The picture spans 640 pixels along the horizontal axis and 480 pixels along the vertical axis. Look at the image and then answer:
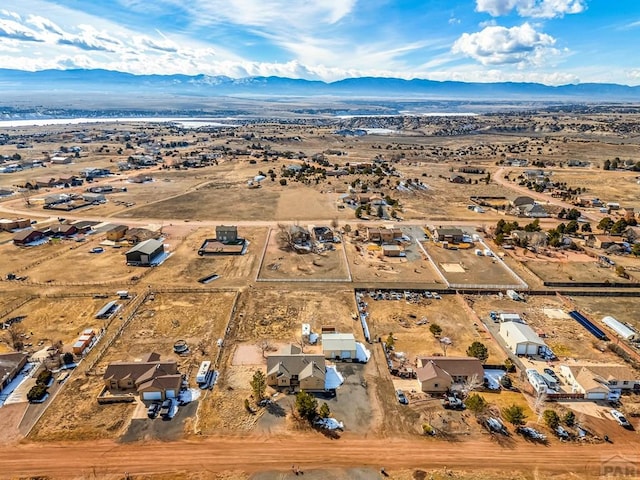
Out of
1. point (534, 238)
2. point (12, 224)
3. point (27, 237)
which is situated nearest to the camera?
point (27, 237)

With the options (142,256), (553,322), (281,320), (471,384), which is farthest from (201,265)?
(553,322)

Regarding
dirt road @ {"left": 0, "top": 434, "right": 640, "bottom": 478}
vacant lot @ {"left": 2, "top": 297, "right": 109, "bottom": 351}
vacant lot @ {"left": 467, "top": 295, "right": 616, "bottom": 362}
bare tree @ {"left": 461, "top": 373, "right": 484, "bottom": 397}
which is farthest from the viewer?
vacant lot @ {"left": 2, "top": 297, "right": 109, "bottom": 351}

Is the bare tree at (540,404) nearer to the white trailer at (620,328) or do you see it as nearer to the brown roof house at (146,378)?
the white trailer at (620,328)

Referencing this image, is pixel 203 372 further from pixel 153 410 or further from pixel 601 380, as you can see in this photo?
pixel 601 380

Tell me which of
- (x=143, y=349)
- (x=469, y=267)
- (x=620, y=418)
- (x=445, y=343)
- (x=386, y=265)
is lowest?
(x=620, y=418)

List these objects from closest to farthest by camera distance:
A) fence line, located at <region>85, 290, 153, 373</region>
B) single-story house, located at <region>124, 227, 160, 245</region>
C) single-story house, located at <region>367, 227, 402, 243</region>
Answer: fence line, located at <region>85, 290, 153, 373</region>, single-story house, located at <region>124, 227, 160, 245</region>, single-story house, located at <region>367, 227, 402, 243</region>

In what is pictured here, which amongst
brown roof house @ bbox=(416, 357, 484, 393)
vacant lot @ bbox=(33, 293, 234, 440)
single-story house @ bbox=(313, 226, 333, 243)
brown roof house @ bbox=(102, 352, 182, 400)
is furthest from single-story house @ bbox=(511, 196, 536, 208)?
brown roof house @ bbox=(102, 352, 182, 400)

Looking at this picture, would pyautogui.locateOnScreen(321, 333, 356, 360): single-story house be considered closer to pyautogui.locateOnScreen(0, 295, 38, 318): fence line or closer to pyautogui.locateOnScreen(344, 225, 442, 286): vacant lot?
pyautogui.locateOnScreen(344, 225, 442, 286): vacant lot
